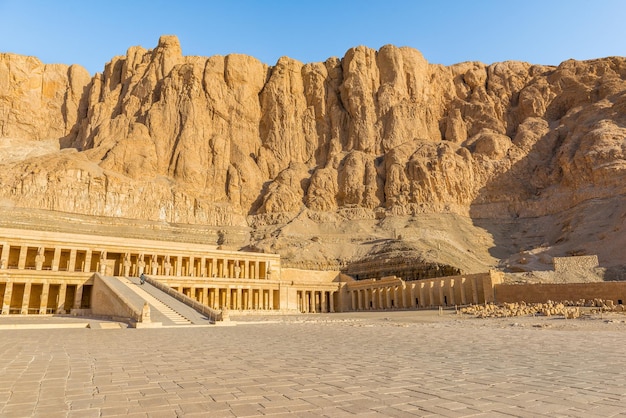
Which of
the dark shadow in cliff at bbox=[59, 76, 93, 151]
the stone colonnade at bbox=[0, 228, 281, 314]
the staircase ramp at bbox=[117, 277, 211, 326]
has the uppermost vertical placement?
the dark shadow in cliff at bbox=[59, 76, 93, 151]

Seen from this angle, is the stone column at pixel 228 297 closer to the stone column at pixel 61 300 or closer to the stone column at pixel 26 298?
the stone column at pixel 61 300

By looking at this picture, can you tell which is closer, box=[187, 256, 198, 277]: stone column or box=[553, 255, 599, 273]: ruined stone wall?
box=[553, 255, 599, 273]: ruined stone wall

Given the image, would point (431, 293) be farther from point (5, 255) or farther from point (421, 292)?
point (5, 255)

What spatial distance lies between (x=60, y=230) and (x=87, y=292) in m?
28.1

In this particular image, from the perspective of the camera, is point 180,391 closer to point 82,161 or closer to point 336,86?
point 82,161

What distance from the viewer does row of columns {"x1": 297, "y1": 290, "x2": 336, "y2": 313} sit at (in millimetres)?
55562

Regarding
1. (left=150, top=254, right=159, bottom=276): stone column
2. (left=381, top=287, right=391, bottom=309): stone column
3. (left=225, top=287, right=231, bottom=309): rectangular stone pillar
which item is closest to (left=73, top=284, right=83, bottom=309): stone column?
(left=150, top=254, right=159, bottom=276): stone column

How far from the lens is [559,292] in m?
35.5

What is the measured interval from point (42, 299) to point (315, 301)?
3149 centimetres

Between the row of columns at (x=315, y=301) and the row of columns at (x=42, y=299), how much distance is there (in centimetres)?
2583

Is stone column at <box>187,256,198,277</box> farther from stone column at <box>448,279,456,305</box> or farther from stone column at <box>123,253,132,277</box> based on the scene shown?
stone column at <box>448,279,456,305</box>

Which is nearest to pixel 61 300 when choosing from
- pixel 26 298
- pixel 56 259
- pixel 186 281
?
pixel 26 298

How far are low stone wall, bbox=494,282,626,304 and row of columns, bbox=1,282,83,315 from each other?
38691 mm

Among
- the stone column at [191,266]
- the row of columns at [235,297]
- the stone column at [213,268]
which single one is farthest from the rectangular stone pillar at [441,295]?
the stone column at [191,266]
